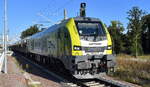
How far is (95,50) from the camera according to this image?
12375mm

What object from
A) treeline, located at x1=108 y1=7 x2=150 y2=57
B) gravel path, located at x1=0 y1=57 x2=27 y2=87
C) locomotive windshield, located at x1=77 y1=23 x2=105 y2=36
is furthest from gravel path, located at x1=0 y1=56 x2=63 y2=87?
treeline, located at x1=108 y1=7 x2=150 y2=57

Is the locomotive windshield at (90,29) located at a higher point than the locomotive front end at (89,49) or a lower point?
higher

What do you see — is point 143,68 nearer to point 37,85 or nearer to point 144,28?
point 37,85

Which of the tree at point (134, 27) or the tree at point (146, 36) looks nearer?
the tree at point (134, 27)

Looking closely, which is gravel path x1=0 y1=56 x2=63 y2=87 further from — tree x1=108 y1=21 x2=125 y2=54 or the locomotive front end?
tree x1=108 y1=21 x2=125 y2=54

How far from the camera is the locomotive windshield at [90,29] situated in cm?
1254

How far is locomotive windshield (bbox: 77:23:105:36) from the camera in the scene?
41.1 feet

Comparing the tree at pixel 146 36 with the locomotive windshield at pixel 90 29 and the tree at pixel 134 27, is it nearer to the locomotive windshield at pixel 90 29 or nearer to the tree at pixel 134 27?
the tree at pixel 134 27

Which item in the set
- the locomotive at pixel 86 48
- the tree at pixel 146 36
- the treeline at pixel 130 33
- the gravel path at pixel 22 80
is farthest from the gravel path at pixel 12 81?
the tree at pixel 146 36

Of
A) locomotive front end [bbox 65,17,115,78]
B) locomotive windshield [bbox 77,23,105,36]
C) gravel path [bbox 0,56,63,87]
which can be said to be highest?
locomotive windshield [bbox 77,23,105,36]

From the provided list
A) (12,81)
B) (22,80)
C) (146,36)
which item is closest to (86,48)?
(22,80)

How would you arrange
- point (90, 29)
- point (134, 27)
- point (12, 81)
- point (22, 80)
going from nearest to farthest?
point (12, 81)
point (22, 80)
point (90, 29)
point (134, 27)

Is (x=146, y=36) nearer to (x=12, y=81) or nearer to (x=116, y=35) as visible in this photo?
(x=116, y=35)

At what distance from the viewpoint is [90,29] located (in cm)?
1280
